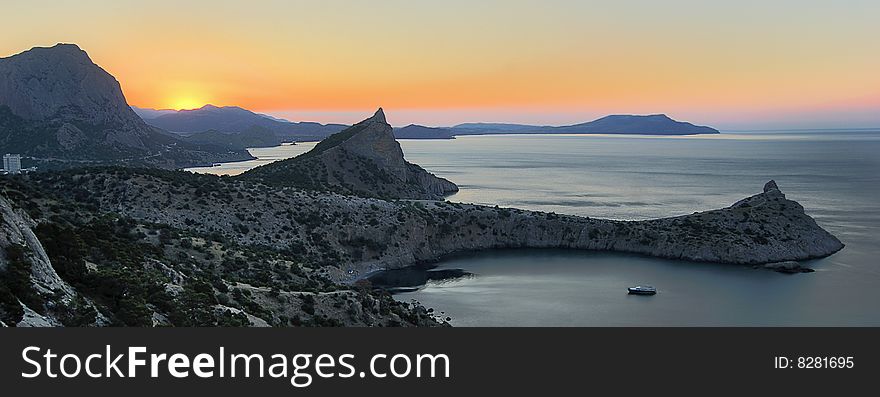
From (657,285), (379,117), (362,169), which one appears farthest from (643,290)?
(379,117)

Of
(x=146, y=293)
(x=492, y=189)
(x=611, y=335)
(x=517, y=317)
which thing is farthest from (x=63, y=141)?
(x=611, y=335)

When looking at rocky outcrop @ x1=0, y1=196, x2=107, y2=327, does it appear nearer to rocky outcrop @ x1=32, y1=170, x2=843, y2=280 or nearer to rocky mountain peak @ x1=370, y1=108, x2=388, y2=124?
rocky outcrop @ x1=32, y1=170, x2=843, y2=280

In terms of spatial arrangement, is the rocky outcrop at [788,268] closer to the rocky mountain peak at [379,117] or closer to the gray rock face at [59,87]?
the rocky mountain peak at [379,117]

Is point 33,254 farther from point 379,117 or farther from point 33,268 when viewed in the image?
point 379,117

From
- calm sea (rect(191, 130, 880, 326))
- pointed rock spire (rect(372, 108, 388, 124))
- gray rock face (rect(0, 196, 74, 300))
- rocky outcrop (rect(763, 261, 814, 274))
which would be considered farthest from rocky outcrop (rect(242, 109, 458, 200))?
gray rock face (rect(0, 196, 74, 300))

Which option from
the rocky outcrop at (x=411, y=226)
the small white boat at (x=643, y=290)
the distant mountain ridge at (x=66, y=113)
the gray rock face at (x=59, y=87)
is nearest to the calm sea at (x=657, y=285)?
the small white boat at (x=643, y=290)

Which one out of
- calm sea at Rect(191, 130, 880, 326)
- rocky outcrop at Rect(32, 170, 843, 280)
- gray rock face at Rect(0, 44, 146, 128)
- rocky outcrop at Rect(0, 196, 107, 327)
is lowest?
calm sea at Rect(191, 130, 880, 326)

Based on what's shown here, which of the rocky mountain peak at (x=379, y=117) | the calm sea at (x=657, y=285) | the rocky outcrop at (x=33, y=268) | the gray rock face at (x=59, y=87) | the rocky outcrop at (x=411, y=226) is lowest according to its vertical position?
the calm sea at (x=657, y=285)
